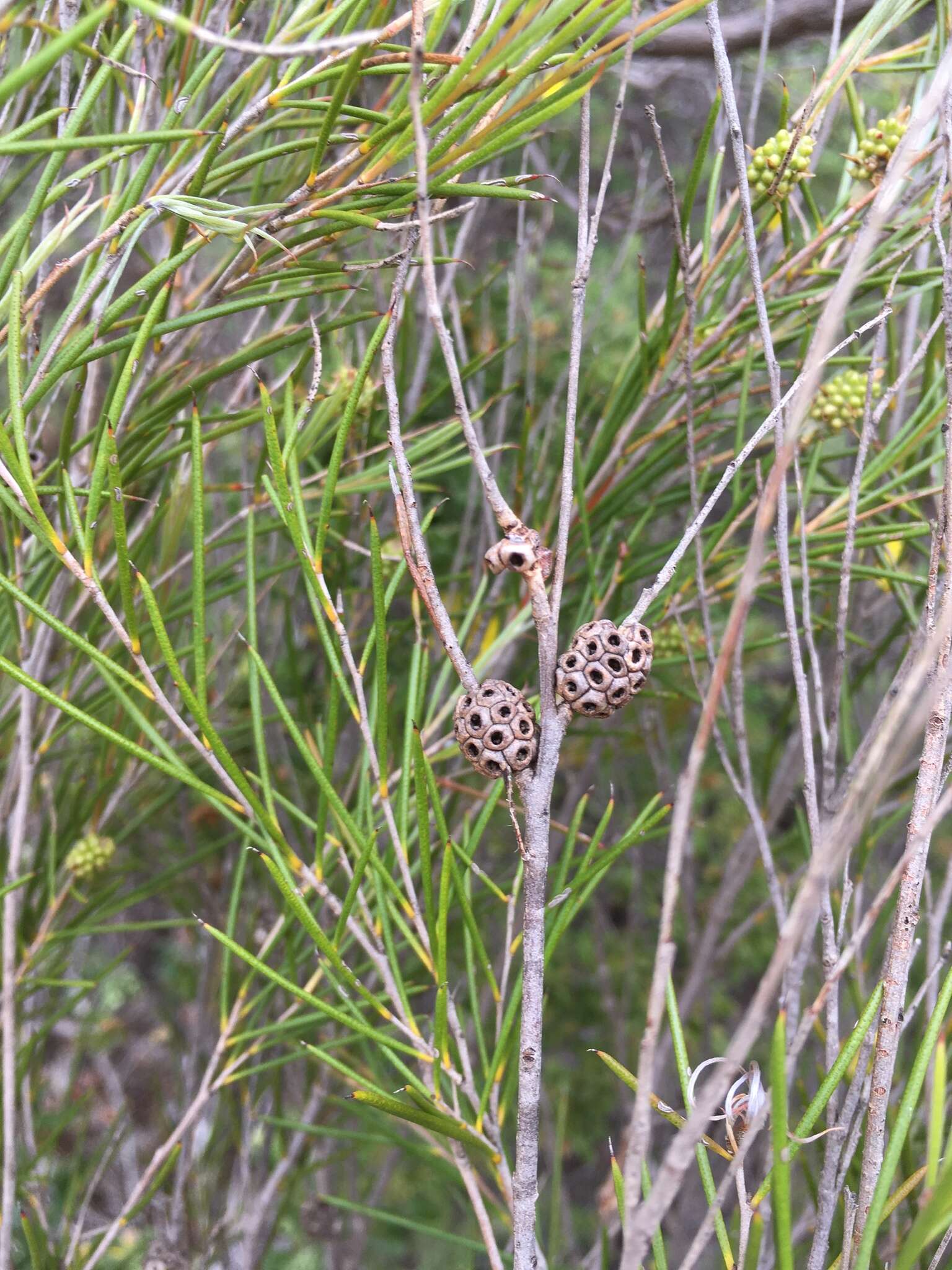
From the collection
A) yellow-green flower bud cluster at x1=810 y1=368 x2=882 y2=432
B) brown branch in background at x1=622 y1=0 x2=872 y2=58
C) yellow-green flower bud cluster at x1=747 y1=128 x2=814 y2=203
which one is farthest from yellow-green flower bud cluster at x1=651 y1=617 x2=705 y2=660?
brown branch in background at x1=622 y1=0 x2=872 y2=58

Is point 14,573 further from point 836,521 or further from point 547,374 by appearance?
point 547,374

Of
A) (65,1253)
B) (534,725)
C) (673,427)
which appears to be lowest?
(65,1253)

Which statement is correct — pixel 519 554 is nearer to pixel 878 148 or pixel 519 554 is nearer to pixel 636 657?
pixel 636 657

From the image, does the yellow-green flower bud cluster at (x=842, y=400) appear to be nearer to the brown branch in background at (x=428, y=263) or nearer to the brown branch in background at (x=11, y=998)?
the brown branch in background at (x=428, y=263)

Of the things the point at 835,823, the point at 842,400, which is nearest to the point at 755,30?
the point at 842,400

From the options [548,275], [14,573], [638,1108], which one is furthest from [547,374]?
[638,1108]
